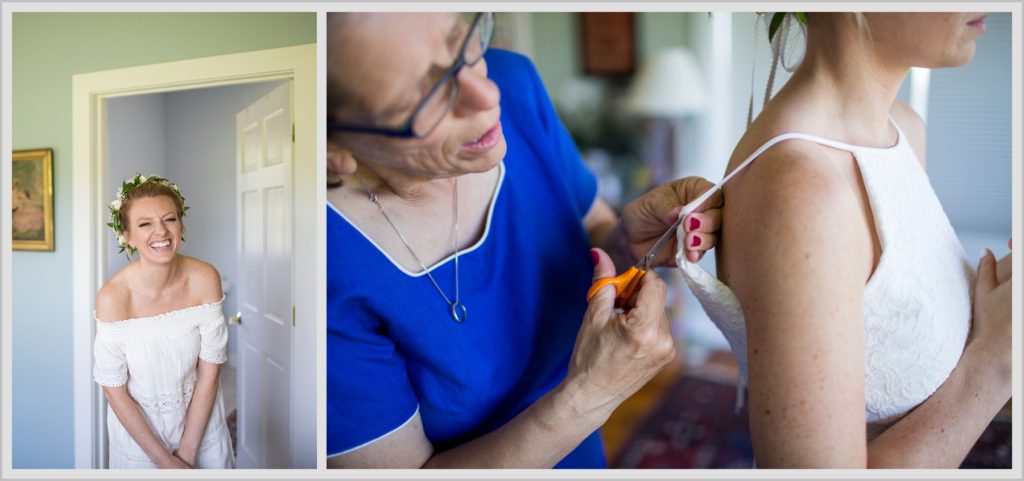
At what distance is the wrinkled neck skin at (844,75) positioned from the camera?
754mm

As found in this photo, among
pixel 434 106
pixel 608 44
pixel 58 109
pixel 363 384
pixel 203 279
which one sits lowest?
pixel 363 384

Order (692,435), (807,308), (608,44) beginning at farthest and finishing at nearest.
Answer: (608,44) < (692,435) < (807,308)

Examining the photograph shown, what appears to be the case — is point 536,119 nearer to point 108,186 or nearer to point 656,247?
point 656,247

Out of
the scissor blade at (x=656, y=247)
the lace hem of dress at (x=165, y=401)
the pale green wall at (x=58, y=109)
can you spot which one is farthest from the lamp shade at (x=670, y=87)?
the lace hem of dress at (x=165, y=401)

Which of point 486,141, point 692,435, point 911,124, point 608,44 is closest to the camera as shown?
point 486,141

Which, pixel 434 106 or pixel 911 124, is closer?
pixel 434 106

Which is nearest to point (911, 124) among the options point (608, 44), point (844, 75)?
point (844, 75)

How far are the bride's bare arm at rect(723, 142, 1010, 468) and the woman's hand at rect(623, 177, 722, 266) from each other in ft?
0.17

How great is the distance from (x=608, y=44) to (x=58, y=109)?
2768 mm

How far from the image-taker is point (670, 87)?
327cm

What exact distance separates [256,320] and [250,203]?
0.23 meters

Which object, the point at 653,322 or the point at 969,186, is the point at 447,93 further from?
the point at 969,186

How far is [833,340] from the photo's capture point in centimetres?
65

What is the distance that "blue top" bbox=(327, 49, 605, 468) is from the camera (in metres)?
0.77
